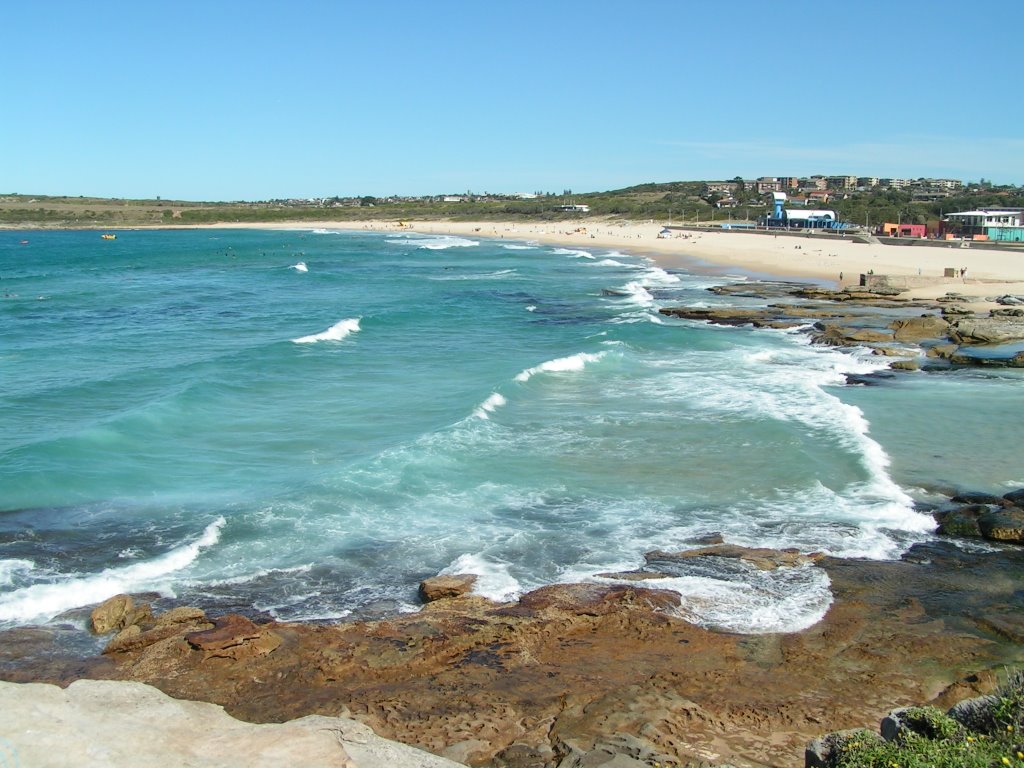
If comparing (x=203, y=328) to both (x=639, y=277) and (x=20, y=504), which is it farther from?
(x=639, y=277)

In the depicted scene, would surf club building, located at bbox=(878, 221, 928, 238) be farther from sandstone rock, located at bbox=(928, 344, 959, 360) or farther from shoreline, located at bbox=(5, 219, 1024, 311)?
sandstone rock, located at bbox=(928, 344, 959, 360)

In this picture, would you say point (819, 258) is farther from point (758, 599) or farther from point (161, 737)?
point (161, 737)

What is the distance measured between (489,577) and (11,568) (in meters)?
8.12

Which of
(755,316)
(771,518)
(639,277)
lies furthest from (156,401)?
(639,277)

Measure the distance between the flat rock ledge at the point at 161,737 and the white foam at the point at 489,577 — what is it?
508 centimetres

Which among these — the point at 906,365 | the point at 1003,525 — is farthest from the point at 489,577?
the point at 906,365

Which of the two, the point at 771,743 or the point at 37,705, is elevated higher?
the point at 37,705

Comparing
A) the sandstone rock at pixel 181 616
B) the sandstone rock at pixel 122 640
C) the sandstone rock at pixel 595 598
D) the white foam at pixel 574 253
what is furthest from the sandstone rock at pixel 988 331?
the white foam at pixel 574 253

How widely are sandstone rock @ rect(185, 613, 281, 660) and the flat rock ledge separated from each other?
2.43 m

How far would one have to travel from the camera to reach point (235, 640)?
11.9m

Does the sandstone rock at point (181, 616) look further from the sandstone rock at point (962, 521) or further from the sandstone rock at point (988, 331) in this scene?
the sandstone rock at point (988, 331)

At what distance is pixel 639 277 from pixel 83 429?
50404 mm

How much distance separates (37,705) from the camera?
874 cm

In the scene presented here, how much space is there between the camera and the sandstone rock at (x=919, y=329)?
36250 millimetres
